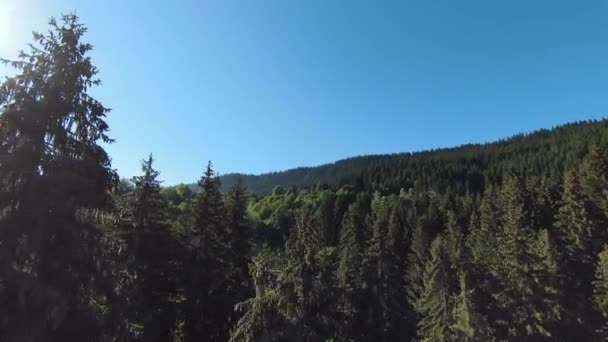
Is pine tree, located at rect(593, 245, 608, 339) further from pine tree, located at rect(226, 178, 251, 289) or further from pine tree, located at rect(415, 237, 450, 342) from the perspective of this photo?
pine tree, located at rect(226, 178, 251, 289)

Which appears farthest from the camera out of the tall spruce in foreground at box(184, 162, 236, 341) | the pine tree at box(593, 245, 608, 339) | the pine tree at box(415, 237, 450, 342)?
the pine tree at box(593, 245, 608, 339)

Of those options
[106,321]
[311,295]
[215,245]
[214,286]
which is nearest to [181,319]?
[214,286]

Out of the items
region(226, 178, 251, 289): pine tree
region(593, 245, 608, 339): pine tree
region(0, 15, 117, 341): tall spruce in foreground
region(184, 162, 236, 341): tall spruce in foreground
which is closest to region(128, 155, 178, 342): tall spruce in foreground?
region(184, 162, 236, 341): tall spruce in foreground

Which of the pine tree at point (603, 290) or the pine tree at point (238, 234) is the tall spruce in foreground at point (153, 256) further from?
the pine tree at point (603, 290)

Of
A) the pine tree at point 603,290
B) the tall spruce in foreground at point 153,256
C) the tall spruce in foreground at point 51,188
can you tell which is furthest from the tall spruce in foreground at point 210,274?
the pine tree at point 603,290

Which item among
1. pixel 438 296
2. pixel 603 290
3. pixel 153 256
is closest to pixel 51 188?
pixel 153 256

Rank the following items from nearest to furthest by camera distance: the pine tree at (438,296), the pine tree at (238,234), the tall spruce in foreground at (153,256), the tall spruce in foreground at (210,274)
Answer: the tall spruce in foreground at (153,256)
the tall spruce in foreground at (210,274)
the pine tree at (238,234)
the pine tree at (438,296)
